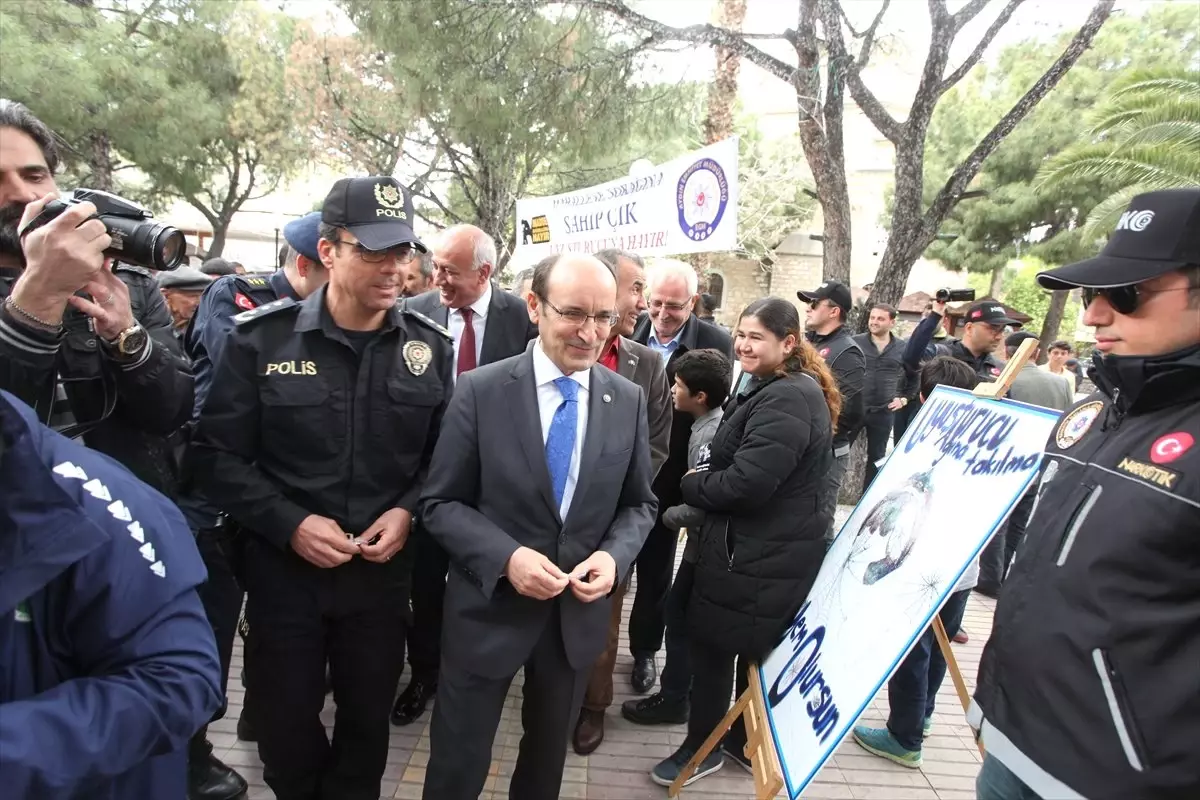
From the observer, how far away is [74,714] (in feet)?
2.92

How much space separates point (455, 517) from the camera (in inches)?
76.9

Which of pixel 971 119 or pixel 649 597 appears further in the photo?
→ pixel 971 119

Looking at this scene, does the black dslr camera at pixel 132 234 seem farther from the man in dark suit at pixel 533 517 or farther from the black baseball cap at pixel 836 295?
the black baseball cap at pixel 836 295

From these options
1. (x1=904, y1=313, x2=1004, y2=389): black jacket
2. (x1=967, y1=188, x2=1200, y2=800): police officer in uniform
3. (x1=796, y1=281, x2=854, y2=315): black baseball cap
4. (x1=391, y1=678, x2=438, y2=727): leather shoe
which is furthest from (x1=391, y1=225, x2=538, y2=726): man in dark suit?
(x1=904, y1=313, x2=1004, y2=389): black jacket

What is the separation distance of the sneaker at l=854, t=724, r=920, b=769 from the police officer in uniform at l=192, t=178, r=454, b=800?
2.25m

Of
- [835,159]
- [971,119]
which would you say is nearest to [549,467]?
[835,159]

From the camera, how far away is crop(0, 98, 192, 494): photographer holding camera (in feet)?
4.52

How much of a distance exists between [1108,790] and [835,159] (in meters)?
6.58

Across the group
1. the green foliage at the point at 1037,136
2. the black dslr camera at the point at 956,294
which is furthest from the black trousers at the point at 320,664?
the green foliage at the point at 1037,136

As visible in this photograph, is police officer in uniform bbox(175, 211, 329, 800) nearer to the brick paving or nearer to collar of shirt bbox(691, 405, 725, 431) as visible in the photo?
the brick paving

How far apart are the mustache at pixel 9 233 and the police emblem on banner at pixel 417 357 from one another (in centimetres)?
99

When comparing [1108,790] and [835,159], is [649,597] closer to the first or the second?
[1108,790]

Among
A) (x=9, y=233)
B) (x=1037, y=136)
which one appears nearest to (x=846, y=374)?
(x=9, y=233)

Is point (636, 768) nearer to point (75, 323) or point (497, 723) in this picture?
point (497, 723)
